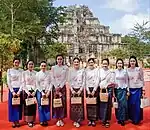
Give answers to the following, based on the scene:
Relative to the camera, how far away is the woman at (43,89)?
Result: 19.4ft

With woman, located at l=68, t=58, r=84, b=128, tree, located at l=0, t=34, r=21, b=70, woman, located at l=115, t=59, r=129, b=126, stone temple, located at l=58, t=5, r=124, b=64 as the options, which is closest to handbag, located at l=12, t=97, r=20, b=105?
woman, located at l=68, t=58, r=84, b=128

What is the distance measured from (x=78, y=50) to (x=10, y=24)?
31.7 meters

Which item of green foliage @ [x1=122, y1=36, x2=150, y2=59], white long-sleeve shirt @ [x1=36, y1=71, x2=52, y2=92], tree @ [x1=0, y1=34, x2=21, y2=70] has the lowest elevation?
white long-sleeve shirt @ [x1=36, y1=71, x2=52, y2=92]

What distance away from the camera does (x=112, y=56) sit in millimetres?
46750

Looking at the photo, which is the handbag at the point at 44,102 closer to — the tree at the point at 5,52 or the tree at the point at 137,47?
the tree at the point at 5,52

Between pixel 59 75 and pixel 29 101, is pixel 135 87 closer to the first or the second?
pixel 59 75

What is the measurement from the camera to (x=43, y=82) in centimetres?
593

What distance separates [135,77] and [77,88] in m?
1.10

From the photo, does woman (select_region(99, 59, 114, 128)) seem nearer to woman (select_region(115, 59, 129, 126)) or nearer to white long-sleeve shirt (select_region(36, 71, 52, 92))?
woman (select_region(115, 59, 129, 126))

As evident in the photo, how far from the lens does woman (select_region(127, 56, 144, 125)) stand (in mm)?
5969

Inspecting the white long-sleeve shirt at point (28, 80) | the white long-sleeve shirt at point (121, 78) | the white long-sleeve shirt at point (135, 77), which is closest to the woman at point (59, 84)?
the white long-sleeve shirt at point (28, 80)

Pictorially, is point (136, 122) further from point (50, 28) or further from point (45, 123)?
point (50, 28)

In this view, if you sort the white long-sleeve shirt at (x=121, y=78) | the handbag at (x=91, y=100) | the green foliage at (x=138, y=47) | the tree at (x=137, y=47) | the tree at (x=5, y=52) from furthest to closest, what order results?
the tree at (x=137, y=47) → the green foliage at (x=138, y=47) → the tree at (x=5, y=52) → the white long-sleeve shirt at (x=121, y=78) → the handbag at (x=91, y=100)

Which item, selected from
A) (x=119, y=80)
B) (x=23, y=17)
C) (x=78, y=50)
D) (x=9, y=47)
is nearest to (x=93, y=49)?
(x=78, y=50)
